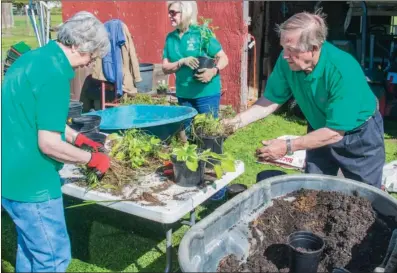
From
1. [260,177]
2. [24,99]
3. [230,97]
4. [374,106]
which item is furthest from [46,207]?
[230,97]

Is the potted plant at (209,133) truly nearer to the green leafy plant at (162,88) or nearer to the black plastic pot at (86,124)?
the black plastic pot at (86,124)

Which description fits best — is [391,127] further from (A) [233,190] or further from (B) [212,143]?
(B) [212,143]

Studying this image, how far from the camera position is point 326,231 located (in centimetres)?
277

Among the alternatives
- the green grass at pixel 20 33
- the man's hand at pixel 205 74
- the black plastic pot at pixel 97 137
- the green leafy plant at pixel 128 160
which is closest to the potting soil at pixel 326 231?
the green leafy plant at pixel 128 160

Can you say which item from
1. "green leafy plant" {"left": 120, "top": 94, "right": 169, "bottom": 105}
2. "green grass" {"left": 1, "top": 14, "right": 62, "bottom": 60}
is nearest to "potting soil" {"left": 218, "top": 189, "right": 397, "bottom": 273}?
"green leafy plant" {"left": 120, "top": 94, "right": 169, "bottom": 105}

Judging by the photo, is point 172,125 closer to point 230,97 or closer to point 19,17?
point 230,97

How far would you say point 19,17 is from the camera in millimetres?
29531

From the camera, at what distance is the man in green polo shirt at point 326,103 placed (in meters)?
2.86

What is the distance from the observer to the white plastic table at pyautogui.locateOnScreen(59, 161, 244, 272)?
2.55 metres

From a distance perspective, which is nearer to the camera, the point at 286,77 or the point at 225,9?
the point at 286,77

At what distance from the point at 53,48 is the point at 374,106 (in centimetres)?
210

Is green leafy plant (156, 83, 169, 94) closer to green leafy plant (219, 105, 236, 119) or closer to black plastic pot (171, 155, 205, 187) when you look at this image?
green leafy plant (219, 105, 236, 119)

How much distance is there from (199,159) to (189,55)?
6.83ft

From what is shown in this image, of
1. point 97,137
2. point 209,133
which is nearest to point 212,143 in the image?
point 209,133
